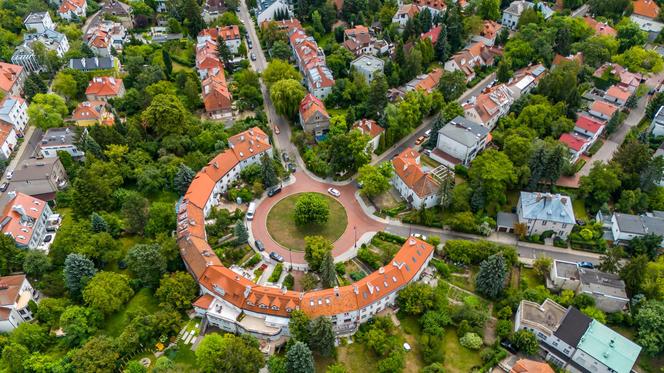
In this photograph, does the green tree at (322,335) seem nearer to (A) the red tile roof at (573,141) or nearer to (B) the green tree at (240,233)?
(B) the green tree at (240,233)

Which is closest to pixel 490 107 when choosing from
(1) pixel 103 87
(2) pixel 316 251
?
(2) pixel 316 251

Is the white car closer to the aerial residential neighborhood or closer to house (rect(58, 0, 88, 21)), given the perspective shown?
the aerial residential neighborhood

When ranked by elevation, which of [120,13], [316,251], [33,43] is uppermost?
[33,43]

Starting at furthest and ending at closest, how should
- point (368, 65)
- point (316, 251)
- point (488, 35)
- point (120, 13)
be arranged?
point (120, 13), point (488, 35), point (368, 65), point (316, 251)

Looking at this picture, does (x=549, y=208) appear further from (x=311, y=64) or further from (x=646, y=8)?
(x=646, y=8)

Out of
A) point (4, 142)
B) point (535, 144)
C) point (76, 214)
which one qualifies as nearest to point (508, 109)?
point (535, 144)

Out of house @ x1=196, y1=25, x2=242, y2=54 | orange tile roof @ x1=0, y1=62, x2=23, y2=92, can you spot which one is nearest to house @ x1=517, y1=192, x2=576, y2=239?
house @ x1=196, y1=25, x2=242, y2=54

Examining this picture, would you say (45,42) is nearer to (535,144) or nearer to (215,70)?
(215,70)

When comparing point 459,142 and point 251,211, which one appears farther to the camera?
point 459,142
